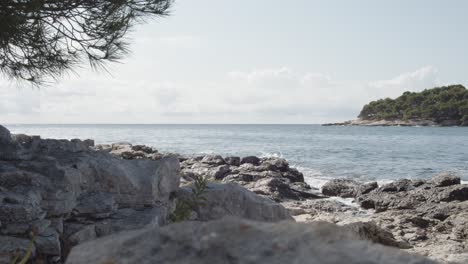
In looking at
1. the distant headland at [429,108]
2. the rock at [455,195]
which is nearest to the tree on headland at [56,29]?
the rock at [455,195]

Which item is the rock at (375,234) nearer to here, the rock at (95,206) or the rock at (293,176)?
the rock at (95,206)

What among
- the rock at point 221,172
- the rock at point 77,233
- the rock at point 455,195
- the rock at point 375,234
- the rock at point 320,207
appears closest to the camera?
the rock at point 77,233

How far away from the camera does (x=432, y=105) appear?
102875mm

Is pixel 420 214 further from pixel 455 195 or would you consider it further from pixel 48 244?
pixel 48 244

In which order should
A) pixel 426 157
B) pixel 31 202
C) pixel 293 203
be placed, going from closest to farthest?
pixel 31 202
pixel 293 203
pixel 426 157

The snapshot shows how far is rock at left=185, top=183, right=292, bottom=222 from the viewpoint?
5801mm

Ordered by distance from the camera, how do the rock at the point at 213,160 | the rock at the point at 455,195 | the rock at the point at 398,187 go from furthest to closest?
1. the rock at the point at 213,160
2. the rock at the point at 398,187
3. the rock at the point at 455,195

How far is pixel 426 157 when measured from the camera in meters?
37.1

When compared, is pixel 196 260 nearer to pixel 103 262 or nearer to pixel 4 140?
pixel 103 262

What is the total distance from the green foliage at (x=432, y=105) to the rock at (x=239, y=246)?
104185 millimetres

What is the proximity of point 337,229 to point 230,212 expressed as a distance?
15.5ft

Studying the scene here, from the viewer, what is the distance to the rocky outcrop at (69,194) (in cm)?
421

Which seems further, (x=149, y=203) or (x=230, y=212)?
(x=230, y=212)

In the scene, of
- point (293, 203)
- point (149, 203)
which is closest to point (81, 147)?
point (149, 203)
